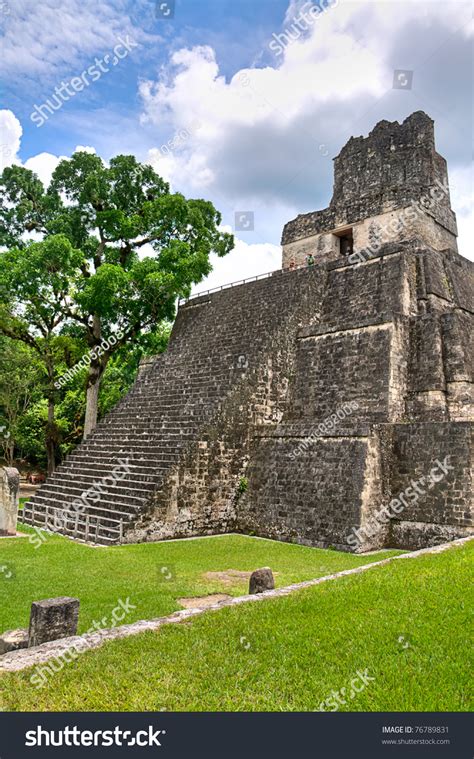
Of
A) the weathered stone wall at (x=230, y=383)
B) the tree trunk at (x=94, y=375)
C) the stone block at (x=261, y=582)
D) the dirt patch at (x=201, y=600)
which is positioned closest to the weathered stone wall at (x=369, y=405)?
the weathered stone wall at (x=230, y=383)

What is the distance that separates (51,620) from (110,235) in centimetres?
1582

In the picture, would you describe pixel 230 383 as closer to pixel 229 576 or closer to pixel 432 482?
pixel 432 482

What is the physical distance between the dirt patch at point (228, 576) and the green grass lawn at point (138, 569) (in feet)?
0.29

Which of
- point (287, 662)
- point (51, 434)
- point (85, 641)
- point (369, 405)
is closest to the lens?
point (287, 662)

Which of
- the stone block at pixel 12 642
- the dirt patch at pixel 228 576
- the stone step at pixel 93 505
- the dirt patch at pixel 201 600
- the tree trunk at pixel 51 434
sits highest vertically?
the tree trunk at pixel 51 434

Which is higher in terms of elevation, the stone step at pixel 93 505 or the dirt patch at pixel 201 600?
the stone step at pixel 93 505

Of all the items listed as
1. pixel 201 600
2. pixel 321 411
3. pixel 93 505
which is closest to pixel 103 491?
pixel 93 505

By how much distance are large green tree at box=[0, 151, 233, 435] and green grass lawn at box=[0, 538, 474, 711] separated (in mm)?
12813

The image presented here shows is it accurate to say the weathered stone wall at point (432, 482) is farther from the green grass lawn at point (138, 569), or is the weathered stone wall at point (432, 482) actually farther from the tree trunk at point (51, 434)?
the tree trunk at point (51, 434)

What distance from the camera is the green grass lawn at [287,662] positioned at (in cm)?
311

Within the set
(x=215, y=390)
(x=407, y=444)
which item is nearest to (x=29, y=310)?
(x=215, y=390)

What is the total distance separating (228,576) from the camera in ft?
24.9

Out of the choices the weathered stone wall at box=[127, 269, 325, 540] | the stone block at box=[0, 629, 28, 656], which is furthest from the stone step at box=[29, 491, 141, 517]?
the stone block at box=[0, 629, 28, 656]

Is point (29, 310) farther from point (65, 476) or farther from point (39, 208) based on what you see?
point (65, 476)
